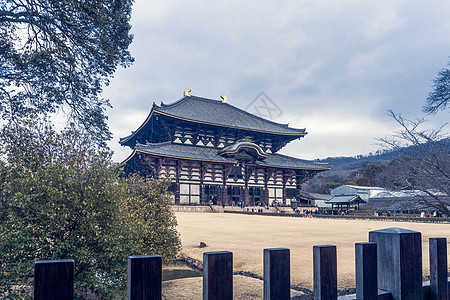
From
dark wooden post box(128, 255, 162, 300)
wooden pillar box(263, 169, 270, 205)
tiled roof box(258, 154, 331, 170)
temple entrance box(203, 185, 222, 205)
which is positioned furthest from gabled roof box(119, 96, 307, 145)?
dark wooden post box(128, 255, 162, 300)

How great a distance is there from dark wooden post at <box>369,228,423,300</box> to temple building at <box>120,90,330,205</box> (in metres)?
25.0

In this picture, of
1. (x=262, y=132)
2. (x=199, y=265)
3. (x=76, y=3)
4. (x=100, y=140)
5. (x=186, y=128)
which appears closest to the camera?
(x=199, y=265)

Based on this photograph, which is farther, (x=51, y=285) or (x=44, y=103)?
(x=44, y=103)

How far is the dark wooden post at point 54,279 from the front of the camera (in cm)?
81

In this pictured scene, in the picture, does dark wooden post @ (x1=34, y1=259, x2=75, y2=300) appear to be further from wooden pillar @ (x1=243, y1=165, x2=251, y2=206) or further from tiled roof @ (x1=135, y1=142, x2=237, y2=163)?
wooden pillar @ (x1=243, y1=165, x2=251, y2=206)

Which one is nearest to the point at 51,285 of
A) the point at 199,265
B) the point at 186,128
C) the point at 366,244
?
the point at 366,244

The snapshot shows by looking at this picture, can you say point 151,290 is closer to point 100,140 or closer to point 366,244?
point 366,244

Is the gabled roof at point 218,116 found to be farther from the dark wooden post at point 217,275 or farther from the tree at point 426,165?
the dark wooden post at point 217,275

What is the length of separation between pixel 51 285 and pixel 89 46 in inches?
294

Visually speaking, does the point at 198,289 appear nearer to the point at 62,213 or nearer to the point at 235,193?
the point at 62,213

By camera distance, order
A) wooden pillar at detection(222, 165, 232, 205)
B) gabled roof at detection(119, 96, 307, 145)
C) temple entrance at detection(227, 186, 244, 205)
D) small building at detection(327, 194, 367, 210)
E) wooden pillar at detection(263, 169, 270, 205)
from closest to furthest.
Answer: wooden pillar at detection(222, 165, 232, 205)
gabled roof at detection(119, 96, 307, 145)
temple entrance at detection(227, 186, 244, 205)
wooden pillar at detection(263, 169, 270, 205)
small building at detection(327, 194, 367, 210)

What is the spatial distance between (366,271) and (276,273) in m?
0.46

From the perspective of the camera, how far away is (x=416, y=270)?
1.43 m

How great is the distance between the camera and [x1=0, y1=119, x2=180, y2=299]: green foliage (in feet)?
11.1
